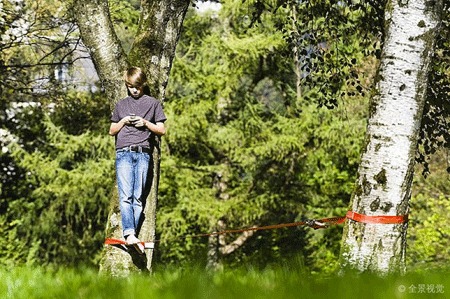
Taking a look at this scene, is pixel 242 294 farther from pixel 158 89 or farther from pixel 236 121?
pixel 236 121

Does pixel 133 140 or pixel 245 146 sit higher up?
pixel 245 146

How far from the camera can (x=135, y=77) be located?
205 inches

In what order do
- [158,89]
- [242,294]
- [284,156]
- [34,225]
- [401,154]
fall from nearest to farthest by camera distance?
[242,294]
[401,154]
[158,89]
[284,156]
[34,225]

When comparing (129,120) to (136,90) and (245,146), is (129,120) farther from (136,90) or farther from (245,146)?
(245,146)

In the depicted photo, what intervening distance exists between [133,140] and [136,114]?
0.23m

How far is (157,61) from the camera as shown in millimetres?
5574

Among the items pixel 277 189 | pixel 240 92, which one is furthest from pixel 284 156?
pixel 240 92

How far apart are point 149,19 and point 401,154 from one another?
2661mm

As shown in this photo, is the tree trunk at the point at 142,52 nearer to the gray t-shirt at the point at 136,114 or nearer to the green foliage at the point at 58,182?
the gray t-shirt at the point at 136,114

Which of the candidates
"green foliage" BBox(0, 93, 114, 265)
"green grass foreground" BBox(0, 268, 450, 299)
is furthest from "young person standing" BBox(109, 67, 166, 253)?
"green foliage" BBox(0, 93, 114, 265)

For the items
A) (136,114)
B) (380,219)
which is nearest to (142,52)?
(136,114)

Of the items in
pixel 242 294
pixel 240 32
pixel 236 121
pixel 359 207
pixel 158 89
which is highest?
pixel 240 32

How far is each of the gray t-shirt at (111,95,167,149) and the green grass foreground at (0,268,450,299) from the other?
77.9 inches

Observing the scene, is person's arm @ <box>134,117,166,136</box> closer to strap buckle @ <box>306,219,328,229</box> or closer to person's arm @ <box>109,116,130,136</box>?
person's arm @ <box>109,116,130,136</box>
